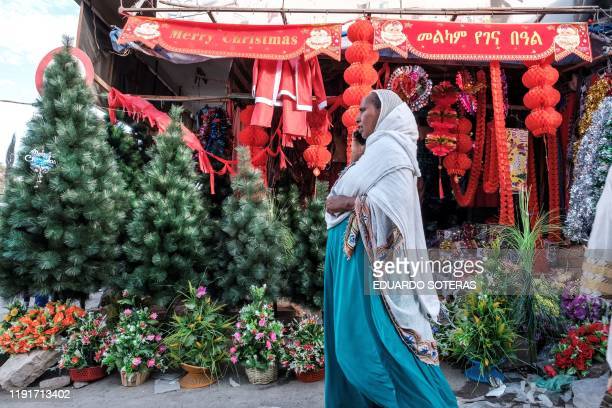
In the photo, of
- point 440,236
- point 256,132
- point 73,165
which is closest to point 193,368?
point 73,165

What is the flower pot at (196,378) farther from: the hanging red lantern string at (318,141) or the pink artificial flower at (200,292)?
the hanging red lantern string at (318,141)

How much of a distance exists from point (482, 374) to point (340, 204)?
7.35 ft

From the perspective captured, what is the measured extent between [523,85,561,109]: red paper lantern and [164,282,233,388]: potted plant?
13.5 feet

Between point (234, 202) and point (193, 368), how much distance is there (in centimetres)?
152

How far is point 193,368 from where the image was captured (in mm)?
3479

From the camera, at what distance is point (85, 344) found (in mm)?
3605

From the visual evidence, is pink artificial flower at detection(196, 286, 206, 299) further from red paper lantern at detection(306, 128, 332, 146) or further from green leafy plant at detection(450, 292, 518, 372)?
red paper lantern at detection(306, 128, 332, 146)

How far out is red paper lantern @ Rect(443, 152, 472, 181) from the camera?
19.3 ft

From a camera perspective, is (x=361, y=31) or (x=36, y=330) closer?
(x=36, y=330)

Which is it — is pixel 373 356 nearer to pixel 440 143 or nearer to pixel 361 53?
pixel 361 53

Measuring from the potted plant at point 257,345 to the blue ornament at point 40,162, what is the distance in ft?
7.62

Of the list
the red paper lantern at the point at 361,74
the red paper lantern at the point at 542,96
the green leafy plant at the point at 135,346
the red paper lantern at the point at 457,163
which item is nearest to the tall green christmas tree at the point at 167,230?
the green leafy plant at the point at 135,346

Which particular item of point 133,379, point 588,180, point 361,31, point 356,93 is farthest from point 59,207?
point 588,180

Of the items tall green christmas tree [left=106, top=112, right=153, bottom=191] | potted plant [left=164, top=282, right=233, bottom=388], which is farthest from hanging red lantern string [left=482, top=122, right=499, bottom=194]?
tall green christmas tree [left=106, top=112, right=153, bottom=191]
